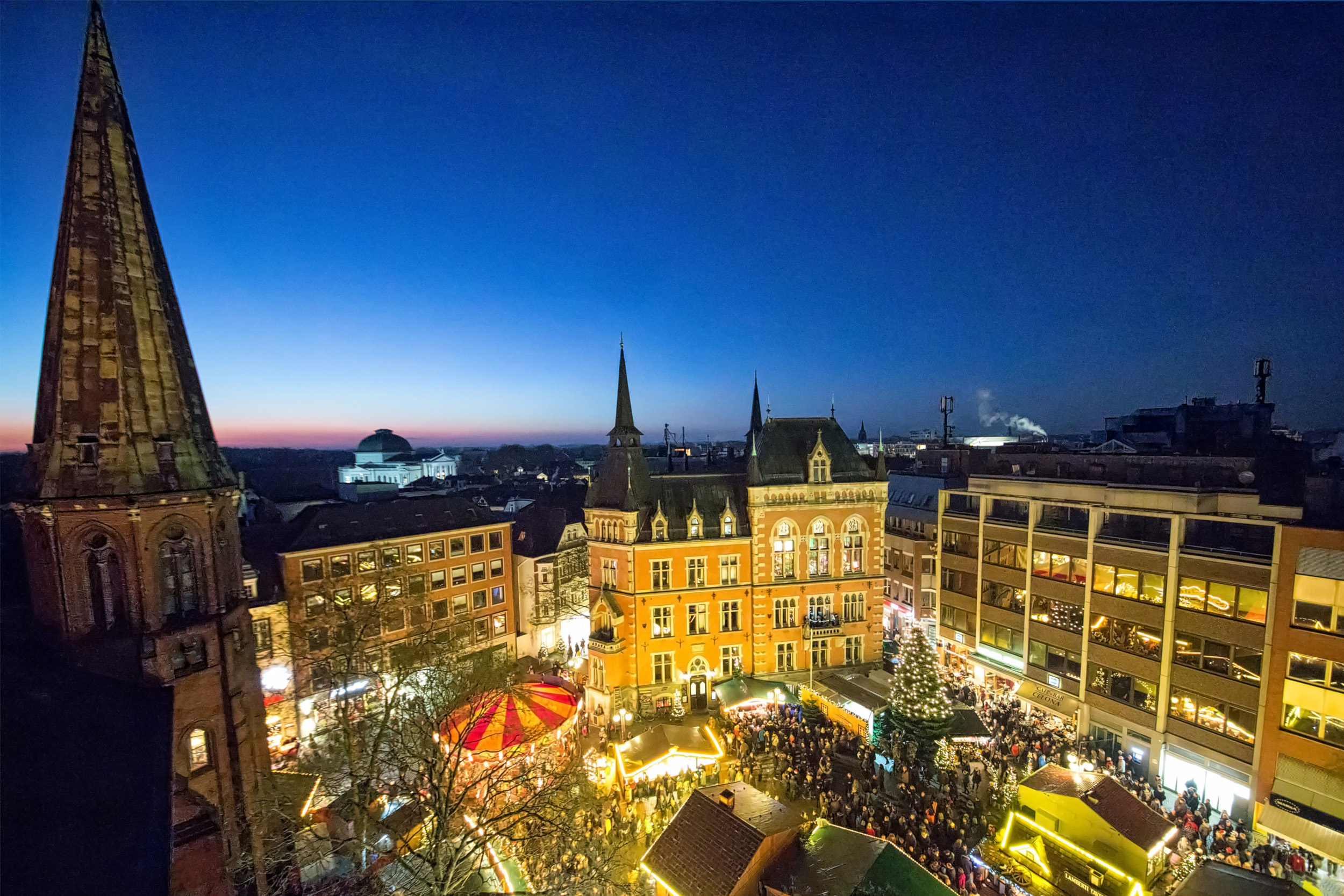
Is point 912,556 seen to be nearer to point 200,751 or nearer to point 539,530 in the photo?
point 539,530

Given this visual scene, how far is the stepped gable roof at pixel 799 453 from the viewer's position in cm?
3784

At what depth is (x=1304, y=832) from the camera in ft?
70.0

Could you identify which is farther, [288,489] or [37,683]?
[288,489]

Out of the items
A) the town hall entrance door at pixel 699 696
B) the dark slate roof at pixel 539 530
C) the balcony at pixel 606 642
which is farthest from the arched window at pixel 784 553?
the dark slate roof at pixel 539 530

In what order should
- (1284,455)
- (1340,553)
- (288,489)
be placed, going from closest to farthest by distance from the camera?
(1340,553) → (1284,455) → (288,489)

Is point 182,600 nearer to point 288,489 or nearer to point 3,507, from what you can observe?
point 3,507

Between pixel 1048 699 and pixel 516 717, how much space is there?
31096mm

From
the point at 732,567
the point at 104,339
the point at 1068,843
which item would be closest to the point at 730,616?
the point at 732,567

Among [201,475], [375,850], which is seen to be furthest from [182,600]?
[375,850]

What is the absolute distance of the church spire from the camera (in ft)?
38.0

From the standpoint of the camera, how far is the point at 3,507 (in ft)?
40.6

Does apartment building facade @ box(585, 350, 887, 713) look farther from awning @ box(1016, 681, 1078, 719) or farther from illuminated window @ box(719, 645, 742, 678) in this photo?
awning @ box(1016, 681, 1078, 719)

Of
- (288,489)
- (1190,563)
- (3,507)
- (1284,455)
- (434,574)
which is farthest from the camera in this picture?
(288,489)

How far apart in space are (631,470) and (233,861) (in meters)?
25.9
